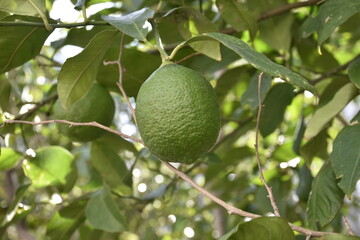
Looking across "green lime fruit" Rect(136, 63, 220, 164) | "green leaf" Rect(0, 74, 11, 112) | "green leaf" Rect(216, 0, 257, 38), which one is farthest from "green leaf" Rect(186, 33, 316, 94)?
"green leaf" Rect(0, 74, 11, 112)

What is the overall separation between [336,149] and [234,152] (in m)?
0.86

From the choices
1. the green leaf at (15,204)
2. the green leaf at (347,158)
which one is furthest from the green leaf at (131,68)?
the green leaf at (347,158)

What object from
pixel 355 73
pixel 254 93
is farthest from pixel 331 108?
pixel 254 93

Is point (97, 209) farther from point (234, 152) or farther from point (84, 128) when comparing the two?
point (234, 152)

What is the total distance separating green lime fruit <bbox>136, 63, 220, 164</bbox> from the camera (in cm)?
83

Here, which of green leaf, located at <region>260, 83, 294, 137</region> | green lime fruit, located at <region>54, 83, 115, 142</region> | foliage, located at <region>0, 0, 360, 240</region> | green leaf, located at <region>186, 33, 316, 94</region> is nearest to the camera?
green leaf, located at <region>186, 33, 316, 94</region>

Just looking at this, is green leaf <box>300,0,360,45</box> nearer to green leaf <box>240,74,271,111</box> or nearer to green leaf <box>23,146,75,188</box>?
green leaf <box>240,74,271,111</box>

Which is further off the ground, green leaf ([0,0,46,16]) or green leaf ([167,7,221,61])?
green leaf ([0,0,46,16])

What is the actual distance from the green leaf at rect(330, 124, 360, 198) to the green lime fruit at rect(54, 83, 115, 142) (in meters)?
0.55

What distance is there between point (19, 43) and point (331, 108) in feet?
2.15

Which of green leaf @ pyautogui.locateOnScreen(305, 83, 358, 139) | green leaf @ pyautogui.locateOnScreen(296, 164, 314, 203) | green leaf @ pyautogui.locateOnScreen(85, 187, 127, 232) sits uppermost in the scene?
green leaf @ pyautogui.locateOnScreen(305, 83, 358, 139)

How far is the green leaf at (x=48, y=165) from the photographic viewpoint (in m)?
1.41

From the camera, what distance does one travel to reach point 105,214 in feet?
4.19

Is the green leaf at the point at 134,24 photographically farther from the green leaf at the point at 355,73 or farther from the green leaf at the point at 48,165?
the green leaf at the point at 48,165
